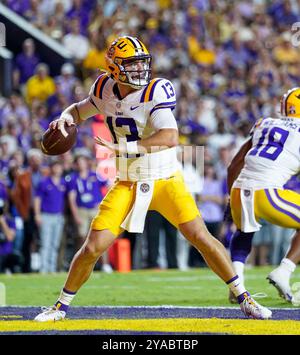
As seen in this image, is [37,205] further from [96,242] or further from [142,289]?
[96,242]

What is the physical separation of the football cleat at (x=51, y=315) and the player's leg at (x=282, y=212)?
5.94 ft

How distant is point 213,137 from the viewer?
1298 cm

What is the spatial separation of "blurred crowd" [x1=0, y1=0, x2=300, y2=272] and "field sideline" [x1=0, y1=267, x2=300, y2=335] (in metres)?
0.90

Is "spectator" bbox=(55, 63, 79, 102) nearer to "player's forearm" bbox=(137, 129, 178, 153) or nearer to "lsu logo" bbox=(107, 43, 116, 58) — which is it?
"lsu logo" bbox=(107, 43, 116, 58)

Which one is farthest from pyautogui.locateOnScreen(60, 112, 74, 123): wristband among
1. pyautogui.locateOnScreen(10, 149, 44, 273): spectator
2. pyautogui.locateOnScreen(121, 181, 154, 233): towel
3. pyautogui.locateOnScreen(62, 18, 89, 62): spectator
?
pyautogui.locateOnScreen(62, 18, 89, 62): spectator

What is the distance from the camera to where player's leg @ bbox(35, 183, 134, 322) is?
5980 mm

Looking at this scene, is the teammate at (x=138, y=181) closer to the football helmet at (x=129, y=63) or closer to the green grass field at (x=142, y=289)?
the football helmet at (x=129, y=63)

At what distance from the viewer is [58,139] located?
626 cm

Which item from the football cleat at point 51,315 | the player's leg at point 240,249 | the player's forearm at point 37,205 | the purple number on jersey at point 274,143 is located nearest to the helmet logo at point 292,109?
the purple number on jersey at point 274,143

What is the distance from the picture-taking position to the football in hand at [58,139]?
20.5ft

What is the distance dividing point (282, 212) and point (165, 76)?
22.9ft

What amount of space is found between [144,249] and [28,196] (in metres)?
1.62

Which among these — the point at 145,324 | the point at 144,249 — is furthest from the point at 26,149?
the point at 145,324

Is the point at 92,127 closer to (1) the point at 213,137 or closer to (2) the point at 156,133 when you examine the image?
(1) the point at 213,137
